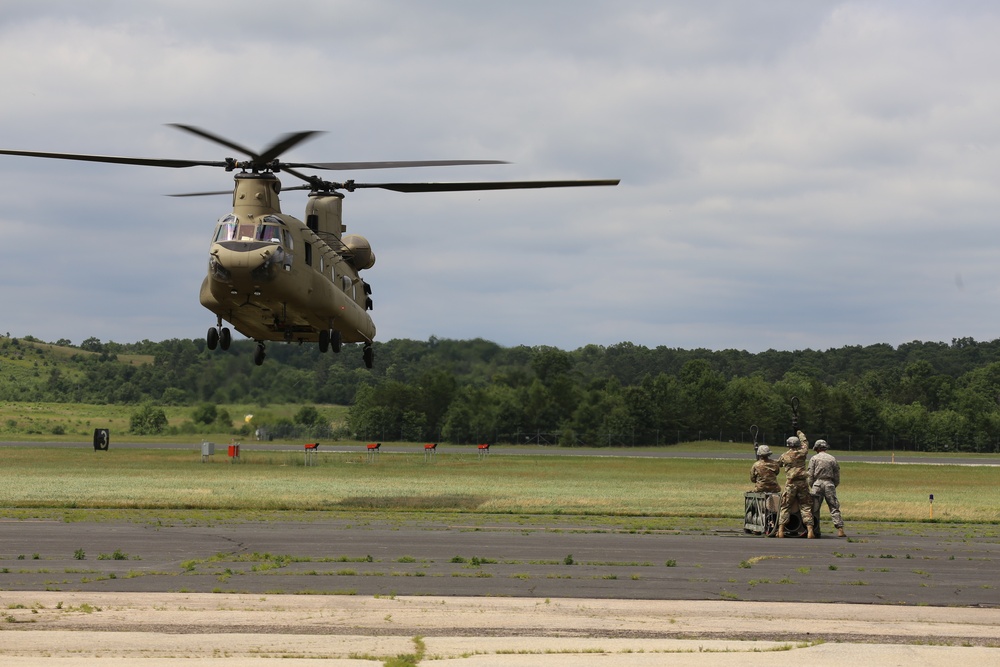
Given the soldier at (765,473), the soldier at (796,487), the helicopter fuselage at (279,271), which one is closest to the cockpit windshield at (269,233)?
the helicopter fuselage at (279,271)

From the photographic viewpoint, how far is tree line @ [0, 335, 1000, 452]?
46.9 metres

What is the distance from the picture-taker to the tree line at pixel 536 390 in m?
46.9

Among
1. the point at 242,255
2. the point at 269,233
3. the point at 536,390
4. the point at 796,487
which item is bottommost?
the point at 796,487

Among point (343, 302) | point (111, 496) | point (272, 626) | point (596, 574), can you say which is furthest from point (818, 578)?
point (111, 496)

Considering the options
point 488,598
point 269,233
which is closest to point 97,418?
point 269,233

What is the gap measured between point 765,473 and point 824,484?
5.06ft

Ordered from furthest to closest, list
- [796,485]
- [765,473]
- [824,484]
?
[824,484], [765,473], [796,485]

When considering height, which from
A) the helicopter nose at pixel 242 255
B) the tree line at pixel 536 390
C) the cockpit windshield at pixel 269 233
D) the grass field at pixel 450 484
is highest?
the cockpit windshield at pixel 269 233

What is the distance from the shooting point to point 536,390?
74.2 meters

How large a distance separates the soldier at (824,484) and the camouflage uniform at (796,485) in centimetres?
28

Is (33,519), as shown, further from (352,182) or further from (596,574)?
(596,574)

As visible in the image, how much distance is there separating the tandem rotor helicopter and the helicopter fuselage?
3cm

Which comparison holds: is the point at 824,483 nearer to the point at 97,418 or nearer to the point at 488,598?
the point at 488,598

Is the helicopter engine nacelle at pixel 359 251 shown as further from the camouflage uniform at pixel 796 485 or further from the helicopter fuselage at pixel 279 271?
the camouflage uniform at pixel 796 485
